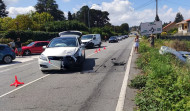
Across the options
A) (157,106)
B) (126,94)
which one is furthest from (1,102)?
(157,106)

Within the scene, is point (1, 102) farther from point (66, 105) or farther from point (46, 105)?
point (66, 105)

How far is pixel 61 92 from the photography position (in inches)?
223

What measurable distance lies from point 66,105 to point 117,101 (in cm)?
129

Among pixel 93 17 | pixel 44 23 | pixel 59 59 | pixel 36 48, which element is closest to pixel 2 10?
pixel 44 23

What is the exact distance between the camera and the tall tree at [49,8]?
84.9 meters

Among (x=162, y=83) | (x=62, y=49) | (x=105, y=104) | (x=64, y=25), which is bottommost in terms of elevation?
(x=105, y=104)

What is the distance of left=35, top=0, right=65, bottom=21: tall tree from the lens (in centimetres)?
8494

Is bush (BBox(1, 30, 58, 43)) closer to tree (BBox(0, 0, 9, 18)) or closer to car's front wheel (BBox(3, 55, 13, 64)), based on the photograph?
car's front wheel (BBox(3, 55, 13, 64))

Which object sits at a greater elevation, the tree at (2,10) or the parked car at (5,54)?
the tree at (2,10)

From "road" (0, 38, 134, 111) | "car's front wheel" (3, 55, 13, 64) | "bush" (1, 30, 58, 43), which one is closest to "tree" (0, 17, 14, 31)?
"bush" (1, 30, 58, 43)

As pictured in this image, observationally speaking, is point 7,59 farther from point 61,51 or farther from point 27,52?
point 61,51

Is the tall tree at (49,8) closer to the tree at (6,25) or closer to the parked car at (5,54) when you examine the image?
the tree at (6,25)

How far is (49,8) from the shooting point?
3418 inches

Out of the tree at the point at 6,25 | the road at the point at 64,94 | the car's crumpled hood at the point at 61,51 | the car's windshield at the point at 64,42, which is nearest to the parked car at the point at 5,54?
the car's windshield at the point at 64,42
